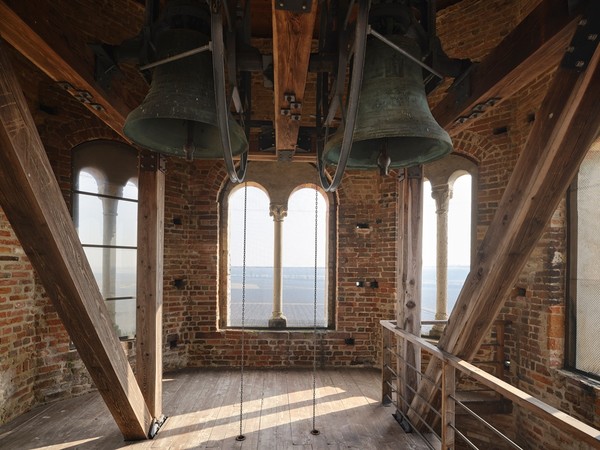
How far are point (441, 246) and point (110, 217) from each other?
146 inches

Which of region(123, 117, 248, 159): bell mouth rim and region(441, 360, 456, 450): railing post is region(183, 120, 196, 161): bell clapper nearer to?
region(123, 117, 248, 159): bell mouth rim

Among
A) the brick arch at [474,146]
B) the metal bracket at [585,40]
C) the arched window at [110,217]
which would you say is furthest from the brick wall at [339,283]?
the metal bracket at [585,40]

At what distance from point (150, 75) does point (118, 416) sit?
216cm

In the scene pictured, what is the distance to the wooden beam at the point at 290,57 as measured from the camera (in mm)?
1296

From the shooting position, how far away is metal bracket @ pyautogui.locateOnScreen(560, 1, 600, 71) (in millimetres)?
1388

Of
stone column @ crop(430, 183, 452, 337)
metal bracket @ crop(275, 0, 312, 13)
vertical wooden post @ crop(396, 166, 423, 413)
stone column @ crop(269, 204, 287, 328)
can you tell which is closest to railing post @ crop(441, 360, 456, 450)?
vertical wooden post @ crop(396, 166, 423, 413)

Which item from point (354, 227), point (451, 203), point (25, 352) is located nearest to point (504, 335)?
point (451, 203)

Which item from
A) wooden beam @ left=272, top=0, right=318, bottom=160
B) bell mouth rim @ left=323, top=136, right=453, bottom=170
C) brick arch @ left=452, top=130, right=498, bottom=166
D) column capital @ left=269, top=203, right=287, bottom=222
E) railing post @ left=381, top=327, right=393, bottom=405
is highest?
brick arch @ left=452, top=130, right=498, bottom=166

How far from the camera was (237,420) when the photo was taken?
9.96ft

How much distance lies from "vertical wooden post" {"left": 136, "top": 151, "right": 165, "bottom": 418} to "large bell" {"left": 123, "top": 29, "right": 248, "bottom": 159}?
0.85m

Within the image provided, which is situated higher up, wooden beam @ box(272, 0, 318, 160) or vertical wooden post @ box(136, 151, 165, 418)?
wooden beam @ box(272, 0, 318, 160)

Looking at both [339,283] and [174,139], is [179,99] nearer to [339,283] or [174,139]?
[174,139]

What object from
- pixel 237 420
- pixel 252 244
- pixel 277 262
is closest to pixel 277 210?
pixel 277 262

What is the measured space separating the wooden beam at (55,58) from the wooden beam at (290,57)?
2.72 feet
